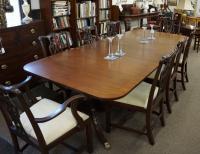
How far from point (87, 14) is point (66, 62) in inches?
83.8

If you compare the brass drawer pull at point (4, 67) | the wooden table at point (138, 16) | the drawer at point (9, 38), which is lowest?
the brass drawer pull at point (4, 67)

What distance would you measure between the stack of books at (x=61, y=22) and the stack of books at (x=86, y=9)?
30cm

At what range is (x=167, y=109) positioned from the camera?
2.74 m

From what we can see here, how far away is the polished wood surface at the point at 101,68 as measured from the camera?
1724mm

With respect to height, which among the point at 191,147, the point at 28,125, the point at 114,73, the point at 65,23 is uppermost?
the point at 65,23

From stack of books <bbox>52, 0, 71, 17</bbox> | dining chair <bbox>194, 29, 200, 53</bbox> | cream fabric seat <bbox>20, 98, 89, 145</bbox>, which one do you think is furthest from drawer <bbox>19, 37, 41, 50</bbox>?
dining chair <bbox>194, 29, 200, 53</bbox>

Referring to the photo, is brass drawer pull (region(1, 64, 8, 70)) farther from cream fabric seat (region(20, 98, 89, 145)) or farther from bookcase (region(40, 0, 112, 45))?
cream fabric seat (region(20, 98, 89, 145))

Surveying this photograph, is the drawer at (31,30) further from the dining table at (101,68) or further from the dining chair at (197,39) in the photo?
the dining chair at (197,39)

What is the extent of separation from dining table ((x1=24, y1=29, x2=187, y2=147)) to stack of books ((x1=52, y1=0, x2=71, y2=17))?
1018 mm

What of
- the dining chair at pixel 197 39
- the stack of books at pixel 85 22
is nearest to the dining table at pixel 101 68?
the stack of books at pixel 85 22

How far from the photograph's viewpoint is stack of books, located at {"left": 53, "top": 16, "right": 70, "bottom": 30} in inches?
142

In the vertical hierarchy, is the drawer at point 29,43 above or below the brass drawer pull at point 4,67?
above

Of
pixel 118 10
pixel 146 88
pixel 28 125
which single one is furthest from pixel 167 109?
pixel 118 10

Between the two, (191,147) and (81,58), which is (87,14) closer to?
(81,58)
